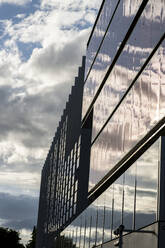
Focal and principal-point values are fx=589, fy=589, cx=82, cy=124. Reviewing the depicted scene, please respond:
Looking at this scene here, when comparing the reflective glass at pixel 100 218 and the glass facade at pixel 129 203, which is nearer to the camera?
the glass facade at pixel 129 203

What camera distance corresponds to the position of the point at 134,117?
2948 centimetres

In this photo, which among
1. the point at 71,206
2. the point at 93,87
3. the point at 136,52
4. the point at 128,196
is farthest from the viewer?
the point at 71,206

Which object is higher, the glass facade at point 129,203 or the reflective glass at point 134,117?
the reflective glass at point 134,117

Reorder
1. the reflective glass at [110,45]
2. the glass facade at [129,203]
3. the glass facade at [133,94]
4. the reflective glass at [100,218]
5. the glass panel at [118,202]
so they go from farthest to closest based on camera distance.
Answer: the reflective glass at [100,218]
the reflective glass at [110,45]
the glass panel at [118,202]
the glass facade at [133,94]
the glass facade at [129,203]

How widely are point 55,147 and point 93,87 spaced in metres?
62.8

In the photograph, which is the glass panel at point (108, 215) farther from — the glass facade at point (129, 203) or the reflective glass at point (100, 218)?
the reflective glass at point (100, 218)

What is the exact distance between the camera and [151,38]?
26.4 meters

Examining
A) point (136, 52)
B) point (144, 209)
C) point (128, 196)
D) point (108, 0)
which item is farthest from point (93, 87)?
point (144, 209)

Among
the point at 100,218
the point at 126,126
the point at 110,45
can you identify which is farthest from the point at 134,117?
the point at 110,45

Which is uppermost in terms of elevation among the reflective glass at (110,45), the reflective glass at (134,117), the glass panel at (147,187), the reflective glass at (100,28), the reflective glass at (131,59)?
the reflective glass at (100,28)

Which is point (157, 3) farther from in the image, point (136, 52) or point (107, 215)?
point (107, 215)

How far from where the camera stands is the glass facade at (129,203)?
72.2 ft

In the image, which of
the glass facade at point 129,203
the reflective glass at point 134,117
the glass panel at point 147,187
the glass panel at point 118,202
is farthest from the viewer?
the glass panel at point 118,202

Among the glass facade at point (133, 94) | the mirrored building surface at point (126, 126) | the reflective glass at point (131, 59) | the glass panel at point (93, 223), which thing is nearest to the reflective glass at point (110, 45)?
the mirrored building surface at point (126, 126)
